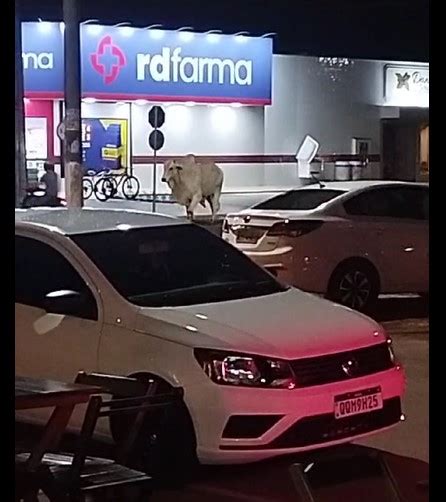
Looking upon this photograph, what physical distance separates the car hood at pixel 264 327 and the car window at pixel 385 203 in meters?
4.15

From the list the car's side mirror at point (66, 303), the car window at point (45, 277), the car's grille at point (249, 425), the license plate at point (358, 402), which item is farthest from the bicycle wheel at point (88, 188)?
the car's grille at point (249, 425)

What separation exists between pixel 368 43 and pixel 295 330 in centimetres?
1424

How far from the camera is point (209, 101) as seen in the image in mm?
15438

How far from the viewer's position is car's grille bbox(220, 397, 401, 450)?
4.60 m

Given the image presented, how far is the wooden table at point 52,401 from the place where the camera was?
12.2ft

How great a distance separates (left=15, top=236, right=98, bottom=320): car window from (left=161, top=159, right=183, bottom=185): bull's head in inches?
287

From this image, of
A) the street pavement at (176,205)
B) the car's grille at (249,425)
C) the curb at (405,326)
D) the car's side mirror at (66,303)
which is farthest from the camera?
the street pavement at (176,205)

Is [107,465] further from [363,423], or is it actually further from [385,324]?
[385,324]

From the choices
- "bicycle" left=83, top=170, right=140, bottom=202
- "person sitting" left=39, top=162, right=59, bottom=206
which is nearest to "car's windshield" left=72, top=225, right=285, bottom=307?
"person sitting" left=39, top=162, right=59, bottom=206

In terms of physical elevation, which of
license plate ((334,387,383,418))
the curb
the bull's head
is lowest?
the curb

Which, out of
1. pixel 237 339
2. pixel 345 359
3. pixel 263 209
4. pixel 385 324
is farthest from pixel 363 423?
pixel 263 209

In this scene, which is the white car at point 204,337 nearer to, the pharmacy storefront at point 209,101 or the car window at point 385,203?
the car window at point 385,203

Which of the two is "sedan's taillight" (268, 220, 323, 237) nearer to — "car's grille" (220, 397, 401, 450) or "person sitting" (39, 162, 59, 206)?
"person sitting" (39, 162, 59, 206)

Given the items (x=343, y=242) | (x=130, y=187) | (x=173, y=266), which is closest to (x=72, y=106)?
(x=343, y=242)
